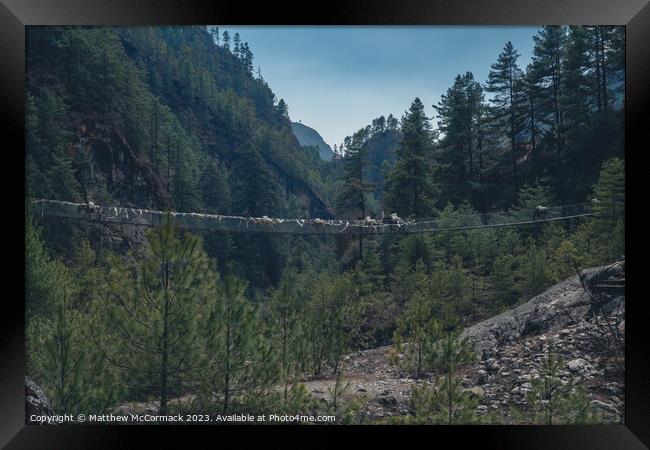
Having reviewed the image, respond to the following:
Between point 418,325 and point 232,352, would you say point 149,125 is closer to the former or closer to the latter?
point 232,352

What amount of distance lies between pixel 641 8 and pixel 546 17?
2.25ft

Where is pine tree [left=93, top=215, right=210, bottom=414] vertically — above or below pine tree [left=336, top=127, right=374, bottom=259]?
below

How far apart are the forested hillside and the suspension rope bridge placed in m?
0.07

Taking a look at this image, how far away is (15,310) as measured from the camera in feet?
12.2

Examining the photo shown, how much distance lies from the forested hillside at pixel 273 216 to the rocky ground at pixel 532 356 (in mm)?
116

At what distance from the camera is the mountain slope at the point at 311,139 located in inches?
207

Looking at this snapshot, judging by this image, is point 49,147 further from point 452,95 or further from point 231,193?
point 452,95

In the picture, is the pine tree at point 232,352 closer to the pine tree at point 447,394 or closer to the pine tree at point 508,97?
the pine tree at point 447,394

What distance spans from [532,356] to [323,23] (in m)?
3.52

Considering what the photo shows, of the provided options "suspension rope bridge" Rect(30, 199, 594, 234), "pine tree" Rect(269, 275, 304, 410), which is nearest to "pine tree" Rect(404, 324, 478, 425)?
"pine tree" Rect(269, 275, 304, 410)

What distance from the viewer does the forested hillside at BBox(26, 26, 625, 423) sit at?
4.40 metres

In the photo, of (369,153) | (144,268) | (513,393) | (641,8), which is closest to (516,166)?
(369,153)

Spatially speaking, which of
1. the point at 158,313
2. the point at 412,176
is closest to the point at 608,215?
the point at 412,176

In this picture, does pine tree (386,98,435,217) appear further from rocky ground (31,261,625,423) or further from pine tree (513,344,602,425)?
pine tree (513,344,602,425)
